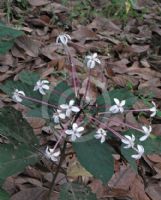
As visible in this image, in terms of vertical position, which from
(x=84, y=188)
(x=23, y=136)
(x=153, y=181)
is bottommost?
(x=153, y=181)

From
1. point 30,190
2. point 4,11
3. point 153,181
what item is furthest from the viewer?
point 4,11

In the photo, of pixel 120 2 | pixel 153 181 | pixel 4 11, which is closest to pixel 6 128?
pixel 153 181

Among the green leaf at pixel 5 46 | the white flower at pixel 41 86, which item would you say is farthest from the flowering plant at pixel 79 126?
the green leaf at pixel 5 46

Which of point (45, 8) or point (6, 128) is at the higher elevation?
point (6, 128)

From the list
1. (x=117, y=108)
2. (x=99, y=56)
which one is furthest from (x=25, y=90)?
(x=99, y=56)

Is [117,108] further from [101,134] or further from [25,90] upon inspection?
[25,90]

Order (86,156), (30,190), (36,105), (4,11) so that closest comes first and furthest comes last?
(86,156) → (36,105) → (30,190) → (4,11)

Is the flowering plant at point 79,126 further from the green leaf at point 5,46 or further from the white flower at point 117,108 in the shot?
the green leaf at point 5,46

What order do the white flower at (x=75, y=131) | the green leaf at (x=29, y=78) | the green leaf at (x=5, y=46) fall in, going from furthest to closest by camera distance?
1. the green leaf at (x=5, y=46)
2. the green leaf at (x=29, y=78)
3. the white flower at (x=75, y=131)

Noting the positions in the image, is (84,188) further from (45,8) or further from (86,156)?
(45,8)
